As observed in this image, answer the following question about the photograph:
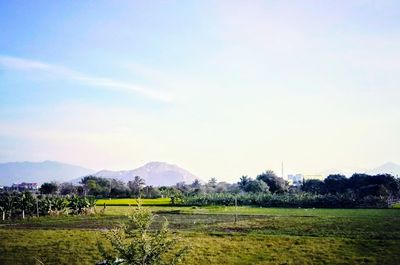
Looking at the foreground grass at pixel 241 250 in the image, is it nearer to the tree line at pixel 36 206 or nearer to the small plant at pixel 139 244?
the small plant at pixel 139 244

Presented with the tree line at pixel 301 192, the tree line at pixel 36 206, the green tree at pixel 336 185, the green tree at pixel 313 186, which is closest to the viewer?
the tree line at pixel 36 206

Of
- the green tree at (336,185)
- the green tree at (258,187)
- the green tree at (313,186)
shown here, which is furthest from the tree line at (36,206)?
the green tree at (313,186)

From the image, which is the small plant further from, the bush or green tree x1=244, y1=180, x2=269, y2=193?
green tree x1=244, y1=180, x2=269, y2=193

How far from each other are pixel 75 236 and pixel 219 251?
1986 cm

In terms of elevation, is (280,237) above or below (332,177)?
below

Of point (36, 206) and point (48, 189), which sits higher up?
point (48, 189)

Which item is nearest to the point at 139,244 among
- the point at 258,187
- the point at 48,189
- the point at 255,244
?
the point at 255,244

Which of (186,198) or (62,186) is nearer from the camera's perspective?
(186,198)

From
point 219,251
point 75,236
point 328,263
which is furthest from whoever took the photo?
point 75,236

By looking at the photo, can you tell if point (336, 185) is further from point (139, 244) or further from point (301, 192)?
point (139, 244)

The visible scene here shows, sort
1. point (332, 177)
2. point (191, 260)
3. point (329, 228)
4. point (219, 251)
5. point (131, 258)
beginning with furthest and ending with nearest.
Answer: point (332, 177) < point (329, 228) < point (219, 251) < point (191, 260) < point (131, 258)

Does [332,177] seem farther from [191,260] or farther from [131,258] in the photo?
[131,258]

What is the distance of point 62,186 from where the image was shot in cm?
19475

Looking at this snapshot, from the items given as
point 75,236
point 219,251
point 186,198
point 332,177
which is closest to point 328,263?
point 219,251
